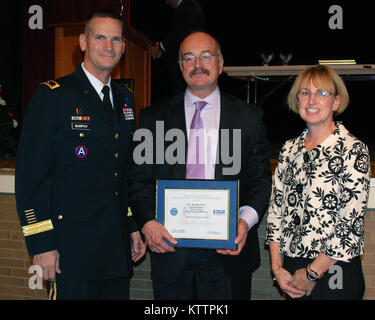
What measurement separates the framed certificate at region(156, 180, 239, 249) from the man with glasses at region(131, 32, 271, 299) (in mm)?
86

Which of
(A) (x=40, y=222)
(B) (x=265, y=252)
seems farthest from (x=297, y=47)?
(A) (x=40, y=222)

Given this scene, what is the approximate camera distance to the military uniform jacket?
6.00ft

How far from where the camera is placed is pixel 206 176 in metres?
2.02

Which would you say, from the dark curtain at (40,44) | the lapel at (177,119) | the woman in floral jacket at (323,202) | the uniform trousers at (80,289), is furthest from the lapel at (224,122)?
the dark curtain at (40,44)

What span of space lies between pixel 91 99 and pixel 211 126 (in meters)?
0.62

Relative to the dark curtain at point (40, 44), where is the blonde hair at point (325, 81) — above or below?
below

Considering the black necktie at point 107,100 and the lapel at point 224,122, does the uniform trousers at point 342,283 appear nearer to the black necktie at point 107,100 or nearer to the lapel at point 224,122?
the lapel at point 224,122

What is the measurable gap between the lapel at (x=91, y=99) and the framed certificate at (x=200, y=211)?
43 centimetres

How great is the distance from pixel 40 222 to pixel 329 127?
1446 mm

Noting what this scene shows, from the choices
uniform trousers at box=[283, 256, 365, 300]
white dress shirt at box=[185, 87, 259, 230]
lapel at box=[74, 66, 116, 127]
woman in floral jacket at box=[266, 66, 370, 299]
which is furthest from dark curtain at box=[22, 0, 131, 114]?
uniform trousers at box=[283, 256, 365, 300]

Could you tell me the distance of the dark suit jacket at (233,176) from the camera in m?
1.97

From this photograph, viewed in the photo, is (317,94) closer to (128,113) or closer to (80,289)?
(128,113)

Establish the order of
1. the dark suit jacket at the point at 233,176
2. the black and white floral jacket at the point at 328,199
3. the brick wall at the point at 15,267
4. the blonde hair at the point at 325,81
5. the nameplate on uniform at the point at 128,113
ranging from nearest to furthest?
the black and white floral jacket at the point at 328,199, the blonde hair at the point at 325,81, the dark suit jacket at the point at 233,176, the nameplate on uniform at the point at 128,113, the brick wall at the point at 15,267

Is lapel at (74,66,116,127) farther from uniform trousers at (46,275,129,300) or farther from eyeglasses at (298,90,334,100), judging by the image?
eyeglasses at (298,90,334,100)
